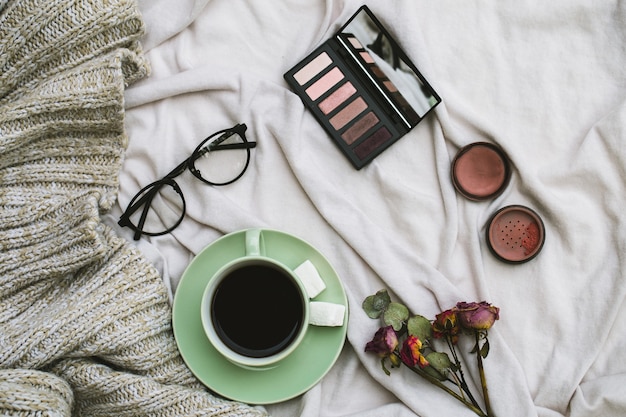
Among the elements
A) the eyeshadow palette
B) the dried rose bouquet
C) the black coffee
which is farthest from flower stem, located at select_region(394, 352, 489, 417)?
the eyeshadow palette

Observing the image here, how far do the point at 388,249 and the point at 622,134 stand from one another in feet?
1.35

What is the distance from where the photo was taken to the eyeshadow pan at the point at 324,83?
109 centimetres

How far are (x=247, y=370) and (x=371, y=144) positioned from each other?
411 mm

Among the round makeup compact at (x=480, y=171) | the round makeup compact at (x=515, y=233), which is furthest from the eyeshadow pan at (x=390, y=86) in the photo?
the round makeup compact at (x=515, y=233)

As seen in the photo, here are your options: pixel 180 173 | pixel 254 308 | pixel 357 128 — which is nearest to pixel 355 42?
pixel 357 128

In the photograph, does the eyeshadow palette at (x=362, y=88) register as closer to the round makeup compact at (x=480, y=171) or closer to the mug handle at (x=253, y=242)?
the round makeup compact at (x=480, y=171)

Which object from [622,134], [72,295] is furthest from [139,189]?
[622,134]

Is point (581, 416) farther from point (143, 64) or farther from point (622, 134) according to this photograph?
point (143, 64)

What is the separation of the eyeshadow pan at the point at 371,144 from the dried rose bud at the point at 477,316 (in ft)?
0.95

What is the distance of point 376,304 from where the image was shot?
104 cm

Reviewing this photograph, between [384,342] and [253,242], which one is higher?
[253,242]

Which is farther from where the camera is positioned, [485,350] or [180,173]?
[180,173]

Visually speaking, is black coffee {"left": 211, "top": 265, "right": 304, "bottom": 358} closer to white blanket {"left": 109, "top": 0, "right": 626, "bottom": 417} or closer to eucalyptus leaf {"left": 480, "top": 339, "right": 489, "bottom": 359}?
white blanket {"left": 109, "top": 0, "right": 626, "bottom": 417}

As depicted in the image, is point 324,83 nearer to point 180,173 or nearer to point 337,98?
point 337,98
